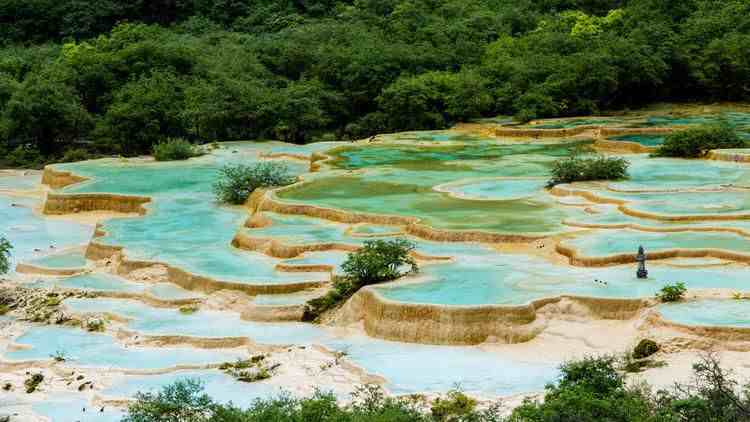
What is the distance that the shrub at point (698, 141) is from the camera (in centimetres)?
2505

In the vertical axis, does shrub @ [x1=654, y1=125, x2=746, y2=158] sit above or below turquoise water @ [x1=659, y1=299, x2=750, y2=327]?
above

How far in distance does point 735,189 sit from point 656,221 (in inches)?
122

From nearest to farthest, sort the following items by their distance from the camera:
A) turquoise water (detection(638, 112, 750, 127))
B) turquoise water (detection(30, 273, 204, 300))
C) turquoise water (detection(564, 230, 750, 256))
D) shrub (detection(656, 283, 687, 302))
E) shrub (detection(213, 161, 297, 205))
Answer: shrub (detection(656, 283, 687, 302))
turquoise water (detection(564, 230, 750, 256))
turquoise water (detection(30, 273, 204, 300))
shrub (detection(213, 161, 297, 205))
turquoise water (detection(638, 112, 750, 127))

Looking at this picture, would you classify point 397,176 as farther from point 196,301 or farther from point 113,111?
point 113,111

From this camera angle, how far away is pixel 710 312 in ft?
43.7

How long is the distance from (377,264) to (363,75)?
22665 millimetres

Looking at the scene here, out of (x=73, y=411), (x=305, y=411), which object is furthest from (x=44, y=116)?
(x=305, y=411)

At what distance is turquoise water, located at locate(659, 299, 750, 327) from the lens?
12859 mm

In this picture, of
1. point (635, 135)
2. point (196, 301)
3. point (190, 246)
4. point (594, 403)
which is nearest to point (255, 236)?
point (190, 246)

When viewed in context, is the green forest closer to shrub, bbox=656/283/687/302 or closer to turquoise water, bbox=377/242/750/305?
turquoise water, bbox=377/242/750/305

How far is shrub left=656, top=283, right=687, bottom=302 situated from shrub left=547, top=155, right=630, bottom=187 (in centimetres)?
849

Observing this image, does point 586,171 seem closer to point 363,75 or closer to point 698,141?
point 698,141

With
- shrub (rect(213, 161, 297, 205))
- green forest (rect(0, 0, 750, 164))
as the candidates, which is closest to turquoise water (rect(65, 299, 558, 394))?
shrub (rect(213, 161, 297, 205))

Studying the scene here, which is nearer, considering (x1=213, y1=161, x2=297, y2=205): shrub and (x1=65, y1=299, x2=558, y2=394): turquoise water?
(x1=65, y1=299, x2=558, y2=394): turquoise water
